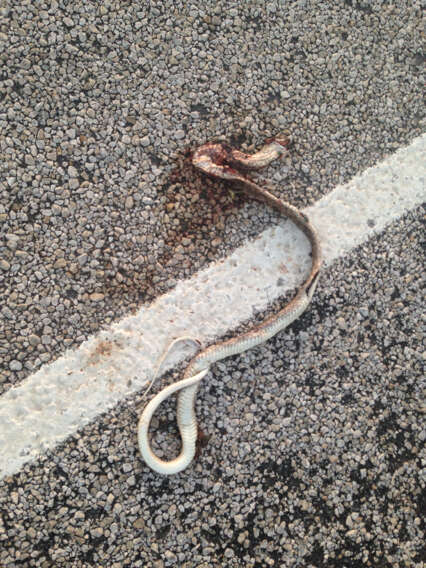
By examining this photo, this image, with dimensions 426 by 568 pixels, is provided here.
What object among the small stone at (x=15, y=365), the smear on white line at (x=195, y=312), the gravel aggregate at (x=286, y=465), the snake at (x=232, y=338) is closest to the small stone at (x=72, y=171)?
the snake at (x=232, y=338)

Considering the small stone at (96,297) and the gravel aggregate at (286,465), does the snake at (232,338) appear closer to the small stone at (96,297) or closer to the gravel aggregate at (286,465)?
the gravel aggregate at (286,465)

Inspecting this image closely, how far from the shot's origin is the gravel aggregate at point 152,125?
248 cm

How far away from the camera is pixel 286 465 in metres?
2.56

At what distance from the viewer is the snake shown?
8.04 ft

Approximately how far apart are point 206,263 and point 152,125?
859mm

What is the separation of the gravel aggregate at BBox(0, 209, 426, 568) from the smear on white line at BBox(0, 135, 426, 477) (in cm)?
10

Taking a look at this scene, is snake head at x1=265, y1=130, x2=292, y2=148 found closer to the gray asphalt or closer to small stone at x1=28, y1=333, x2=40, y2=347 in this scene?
the gray asphalt

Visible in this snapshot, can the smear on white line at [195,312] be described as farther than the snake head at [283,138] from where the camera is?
No

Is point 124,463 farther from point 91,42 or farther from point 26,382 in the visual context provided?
point 91,42

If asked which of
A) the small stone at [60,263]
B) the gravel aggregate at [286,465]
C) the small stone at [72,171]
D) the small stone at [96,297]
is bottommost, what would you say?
the gravel aggregate at [286,465]

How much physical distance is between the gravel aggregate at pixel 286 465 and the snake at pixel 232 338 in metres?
0.09

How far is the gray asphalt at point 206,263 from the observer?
8.09 feet

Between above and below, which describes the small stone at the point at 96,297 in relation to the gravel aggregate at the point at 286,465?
above

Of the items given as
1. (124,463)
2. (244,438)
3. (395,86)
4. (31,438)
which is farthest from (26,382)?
(395,86)
